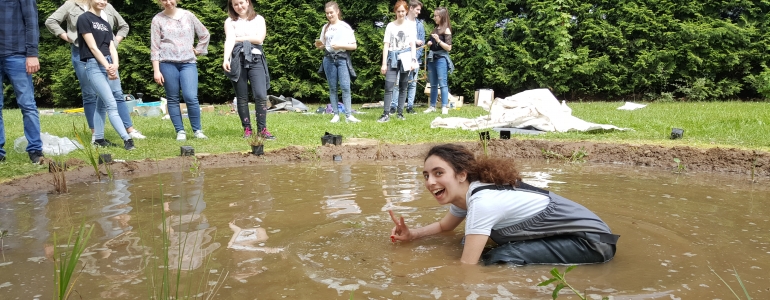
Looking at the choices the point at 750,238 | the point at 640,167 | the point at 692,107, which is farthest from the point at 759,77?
the point at 750,238

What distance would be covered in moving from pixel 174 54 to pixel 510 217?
219 inches

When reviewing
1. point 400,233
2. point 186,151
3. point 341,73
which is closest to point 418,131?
point 341,73

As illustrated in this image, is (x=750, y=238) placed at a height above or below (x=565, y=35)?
below

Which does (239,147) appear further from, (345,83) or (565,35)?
(565,35)

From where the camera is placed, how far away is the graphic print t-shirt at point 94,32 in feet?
22.9

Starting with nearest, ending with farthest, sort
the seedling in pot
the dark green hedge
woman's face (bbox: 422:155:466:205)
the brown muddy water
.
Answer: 1. the brown muddy water
2. woman's face (bbox: 422:155:466:205)
3. the seedling in pot
4. the dark green hedge

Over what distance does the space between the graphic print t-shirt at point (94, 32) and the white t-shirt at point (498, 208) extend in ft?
17.9

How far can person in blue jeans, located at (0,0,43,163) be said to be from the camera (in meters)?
6.09

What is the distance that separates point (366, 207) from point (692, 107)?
8702mm

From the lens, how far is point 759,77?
12.5 meters

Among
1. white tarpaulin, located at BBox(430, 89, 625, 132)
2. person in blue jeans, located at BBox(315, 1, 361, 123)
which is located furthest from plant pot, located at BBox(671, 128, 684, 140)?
person in blue jeans, located at BBox(315, 1, 361, 123)

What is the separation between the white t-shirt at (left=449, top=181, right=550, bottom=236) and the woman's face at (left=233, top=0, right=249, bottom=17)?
5.31 metres

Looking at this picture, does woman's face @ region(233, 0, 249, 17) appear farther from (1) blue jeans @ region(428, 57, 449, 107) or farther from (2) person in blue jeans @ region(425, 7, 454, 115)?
(1) blue jeans @ region(428, 57, 449, 107)

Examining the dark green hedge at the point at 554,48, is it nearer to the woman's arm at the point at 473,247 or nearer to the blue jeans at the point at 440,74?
the blue jeans at the point at 440,74
